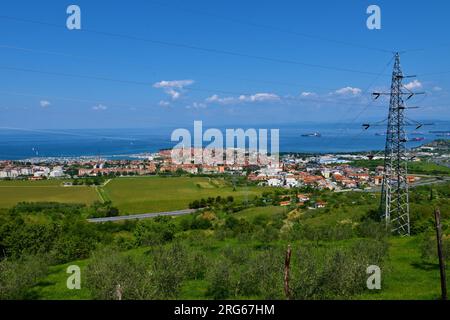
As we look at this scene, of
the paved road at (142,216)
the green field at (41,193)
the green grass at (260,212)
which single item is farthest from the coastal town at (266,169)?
the paved road at (142,216)

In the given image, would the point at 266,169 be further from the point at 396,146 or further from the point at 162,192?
the point at 396,146

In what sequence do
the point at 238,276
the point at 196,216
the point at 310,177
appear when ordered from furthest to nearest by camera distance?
the point at 310,177 → the point at 196,216 → the point at 238,276

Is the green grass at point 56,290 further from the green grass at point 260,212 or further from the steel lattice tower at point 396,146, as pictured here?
the green grass at point 260,212

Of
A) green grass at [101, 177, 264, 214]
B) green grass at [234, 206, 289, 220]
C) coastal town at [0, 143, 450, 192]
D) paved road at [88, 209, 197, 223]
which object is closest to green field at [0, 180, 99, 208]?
green grass at [101, 177, 264, 214]

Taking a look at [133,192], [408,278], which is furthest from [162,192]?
[408,278]

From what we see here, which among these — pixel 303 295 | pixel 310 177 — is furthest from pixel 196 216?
pixel 303 295
